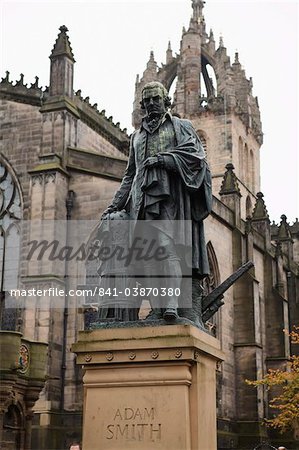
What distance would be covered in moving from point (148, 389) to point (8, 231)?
71.9ft

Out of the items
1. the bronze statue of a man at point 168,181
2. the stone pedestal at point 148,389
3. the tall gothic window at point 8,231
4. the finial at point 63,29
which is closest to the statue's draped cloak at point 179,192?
the bronze statue of a man at point 168,181

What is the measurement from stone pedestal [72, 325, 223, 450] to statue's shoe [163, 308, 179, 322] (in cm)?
11

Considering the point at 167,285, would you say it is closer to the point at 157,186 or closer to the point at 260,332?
the point at 157,186

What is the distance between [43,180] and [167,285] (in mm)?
19739

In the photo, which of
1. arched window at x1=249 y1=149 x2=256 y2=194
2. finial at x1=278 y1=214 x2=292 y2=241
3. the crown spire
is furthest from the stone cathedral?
the crown spire

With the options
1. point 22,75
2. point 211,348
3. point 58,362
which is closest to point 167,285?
point 211,348

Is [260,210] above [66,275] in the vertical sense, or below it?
above

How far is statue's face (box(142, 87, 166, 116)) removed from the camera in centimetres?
673

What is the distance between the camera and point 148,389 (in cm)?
581

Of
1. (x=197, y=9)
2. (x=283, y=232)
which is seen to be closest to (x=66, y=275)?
(x=283, y=232)

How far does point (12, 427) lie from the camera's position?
59.7 ft

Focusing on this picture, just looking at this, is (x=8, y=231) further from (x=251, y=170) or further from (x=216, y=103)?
(x=251, y=170)

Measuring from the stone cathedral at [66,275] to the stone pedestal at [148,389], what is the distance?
11.8 metres

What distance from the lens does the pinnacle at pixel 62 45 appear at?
26.9m
